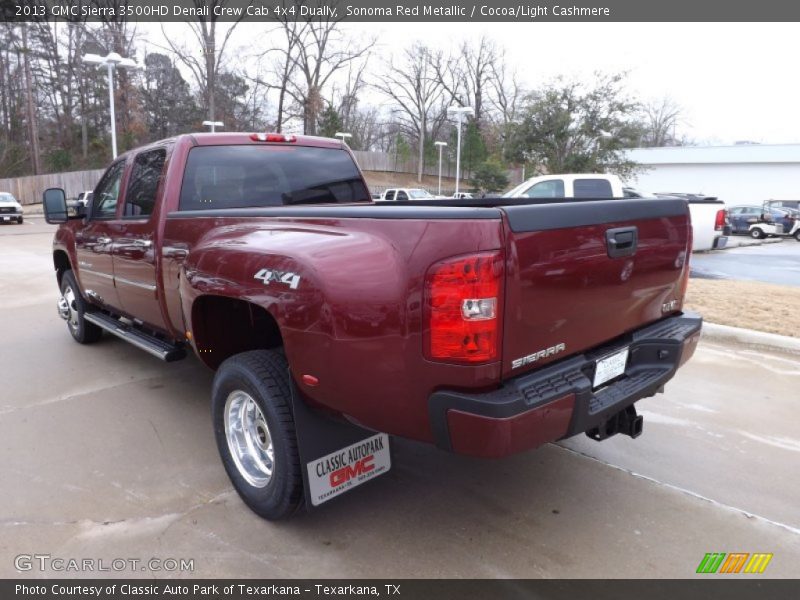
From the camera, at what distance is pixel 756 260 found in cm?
1538

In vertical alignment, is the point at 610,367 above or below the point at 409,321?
below

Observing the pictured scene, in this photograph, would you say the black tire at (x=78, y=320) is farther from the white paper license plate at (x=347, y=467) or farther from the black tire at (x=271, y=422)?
the white paper license plate at (x=347, y=467)

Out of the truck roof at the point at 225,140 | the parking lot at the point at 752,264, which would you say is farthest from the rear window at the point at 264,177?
the parking lot at the point at 752,264

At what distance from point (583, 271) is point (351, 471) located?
145 cm

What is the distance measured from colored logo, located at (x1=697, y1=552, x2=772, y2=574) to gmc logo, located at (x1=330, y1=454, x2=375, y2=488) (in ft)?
5.28

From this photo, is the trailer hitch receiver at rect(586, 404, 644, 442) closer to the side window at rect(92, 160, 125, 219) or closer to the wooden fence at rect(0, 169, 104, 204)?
the side window at rect(92, 160, 125, 219)

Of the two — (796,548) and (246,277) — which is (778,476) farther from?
(246,277)

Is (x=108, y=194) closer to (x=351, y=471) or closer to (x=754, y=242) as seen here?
(x=351, y=471)

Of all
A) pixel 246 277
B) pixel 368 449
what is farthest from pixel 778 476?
pixel 246 277

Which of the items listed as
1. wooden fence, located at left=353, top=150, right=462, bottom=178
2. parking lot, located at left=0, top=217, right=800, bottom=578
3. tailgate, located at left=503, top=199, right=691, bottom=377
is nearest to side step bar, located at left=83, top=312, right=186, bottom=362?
parking lot, located at left=0, top=217, right=800, bottom=578

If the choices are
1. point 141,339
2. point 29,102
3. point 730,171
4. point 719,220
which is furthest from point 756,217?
point 29,102

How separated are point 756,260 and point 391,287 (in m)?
16.6

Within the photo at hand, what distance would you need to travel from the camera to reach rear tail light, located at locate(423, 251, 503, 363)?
6.61 ft

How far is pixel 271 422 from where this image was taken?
2.67 metres
